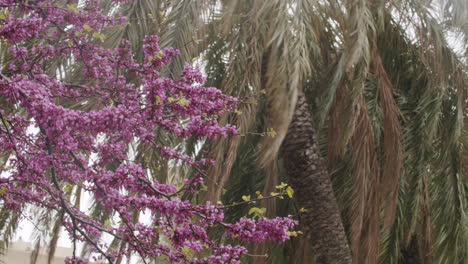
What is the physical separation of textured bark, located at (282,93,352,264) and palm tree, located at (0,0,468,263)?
0.01 metres

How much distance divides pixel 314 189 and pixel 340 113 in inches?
43.4

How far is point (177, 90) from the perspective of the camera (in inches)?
178

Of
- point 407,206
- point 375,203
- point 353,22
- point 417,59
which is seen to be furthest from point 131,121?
point 417,59

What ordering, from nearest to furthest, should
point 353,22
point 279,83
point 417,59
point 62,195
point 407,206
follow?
point 62,195 < point 279,83 < point 353,22 < point 407,206 < point 417,59

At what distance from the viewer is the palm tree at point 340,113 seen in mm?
6816

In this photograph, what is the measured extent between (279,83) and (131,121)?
2.48 metres

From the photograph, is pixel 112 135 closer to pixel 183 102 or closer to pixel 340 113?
pixel 183 102

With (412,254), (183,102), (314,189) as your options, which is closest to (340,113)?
(314,189)

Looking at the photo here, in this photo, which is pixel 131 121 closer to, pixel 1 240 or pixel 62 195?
pixel 62 195

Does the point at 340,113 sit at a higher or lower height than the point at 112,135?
higher

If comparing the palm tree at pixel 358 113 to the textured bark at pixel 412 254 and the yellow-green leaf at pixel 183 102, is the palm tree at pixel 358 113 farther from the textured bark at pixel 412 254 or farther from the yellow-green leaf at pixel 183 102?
the yellow-green leaf at pixel 183 102

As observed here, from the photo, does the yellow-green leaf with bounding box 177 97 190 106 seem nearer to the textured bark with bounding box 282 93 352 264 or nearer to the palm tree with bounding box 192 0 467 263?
the palm tree with bounding box 192 0 467 263

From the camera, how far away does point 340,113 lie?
7.95 m

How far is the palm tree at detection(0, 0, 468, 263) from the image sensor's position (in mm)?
6816
